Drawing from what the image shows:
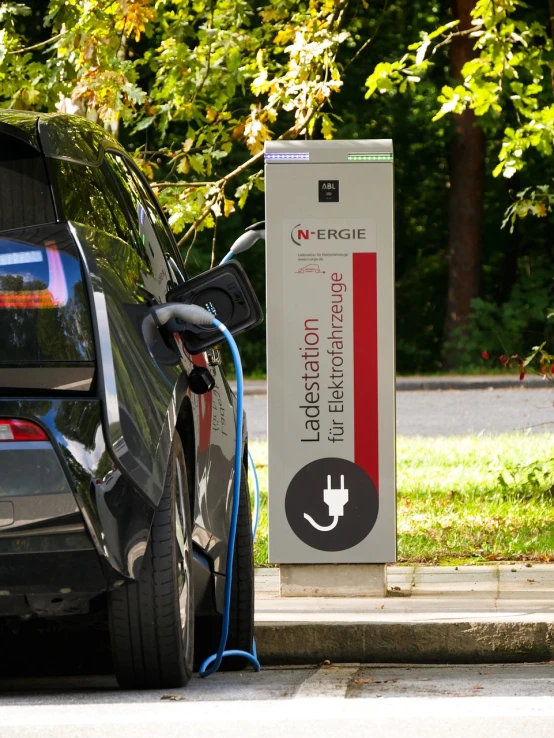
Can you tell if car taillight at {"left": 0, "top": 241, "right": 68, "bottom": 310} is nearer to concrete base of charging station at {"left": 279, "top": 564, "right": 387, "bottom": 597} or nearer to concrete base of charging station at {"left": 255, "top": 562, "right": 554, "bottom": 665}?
concrete base of charging station at {"left": 255, "top": 562, "right": 554, "bottom": 665}

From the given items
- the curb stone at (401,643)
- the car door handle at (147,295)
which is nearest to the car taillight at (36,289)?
the car door handle at (147,295)

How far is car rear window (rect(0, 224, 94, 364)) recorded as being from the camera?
3.80 m

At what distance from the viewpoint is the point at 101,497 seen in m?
3.79

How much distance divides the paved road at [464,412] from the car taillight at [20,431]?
428 inches

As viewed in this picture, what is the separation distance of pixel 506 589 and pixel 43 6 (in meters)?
8.22

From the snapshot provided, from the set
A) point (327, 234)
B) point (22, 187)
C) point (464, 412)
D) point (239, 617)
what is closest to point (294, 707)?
point (239, 617)

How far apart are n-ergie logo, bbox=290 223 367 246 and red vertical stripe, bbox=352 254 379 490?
0.28 ft

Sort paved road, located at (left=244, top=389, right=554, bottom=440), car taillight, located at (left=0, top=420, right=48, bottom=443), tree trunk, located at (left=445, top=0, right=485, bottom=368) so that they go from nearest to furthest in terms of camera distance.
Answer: car taillight, located at (left=0, top=420, right=48, bottom=443)
paved road, located at (left=244, top=389, right=554, bottom=440)
tree trunk, located at (left=445, top=0, right=485, bottom=368)

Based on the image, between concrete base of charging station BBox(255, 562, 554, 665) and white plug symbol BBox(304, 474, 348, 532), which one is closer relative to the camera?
concrete base of charging station BBox(255, 562, 554, 665)

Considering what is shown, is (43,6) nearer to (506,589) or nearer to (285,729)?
(506,589)

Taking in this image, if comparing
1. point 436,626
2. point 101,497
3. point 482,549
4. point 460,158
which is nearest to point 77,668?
point 436,626

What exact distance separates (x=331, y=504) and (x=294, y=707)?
209cm

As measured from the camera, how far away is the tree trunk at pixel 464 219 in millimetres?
26609

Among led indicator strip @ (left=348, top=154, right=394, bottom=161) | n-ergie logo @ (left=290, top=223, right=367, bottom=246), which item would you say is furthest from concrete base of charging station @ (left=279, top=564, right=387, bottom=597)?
led indicator strip @ (left=348, top=154, right=394, bottom=161)
